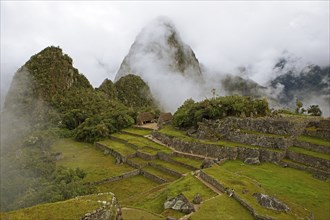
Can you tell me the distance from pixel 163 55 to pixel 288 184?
250ft

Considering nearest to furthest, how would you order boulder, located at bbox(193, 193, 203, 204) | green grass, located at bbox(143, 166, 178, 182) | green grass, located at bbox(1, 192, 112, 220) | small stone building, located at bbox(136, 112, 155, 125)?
1. green grass, located at bbox(1, 192, 112, 220)
2. boulder, located at bbox(193, 193, 203, 204)
3. green grass, located at bbox(143, 166, 178, 182)
4. small stone building, located at bbox(136, 112, 155, 125)

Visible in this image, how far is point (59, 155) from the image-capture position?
125ft

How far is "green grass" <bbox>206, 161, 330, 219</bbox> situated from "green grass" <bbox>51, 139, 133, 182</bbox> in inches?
437

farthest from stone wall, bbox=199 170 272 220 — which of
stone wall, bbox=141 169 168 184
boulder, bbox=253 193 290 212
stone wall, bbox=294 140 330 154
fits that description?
stone wall, bbox=294 140 330 154

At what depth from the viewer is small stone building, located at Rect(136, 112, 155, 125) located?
50312 millimetres

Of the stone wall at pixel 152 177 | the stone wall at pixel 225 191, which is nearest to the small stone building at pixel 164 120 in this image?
the stone wall at pixel 152 177

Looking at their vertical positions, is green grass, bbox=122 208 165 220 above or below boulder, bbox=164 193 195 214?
below

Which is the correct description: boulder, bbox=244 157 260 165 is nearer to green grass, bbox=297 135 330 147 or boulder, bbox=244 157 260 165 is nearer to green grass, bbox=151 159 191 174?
green grass, bbox=297 135 330 147

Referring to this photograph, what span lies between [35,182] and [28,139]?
1728cm

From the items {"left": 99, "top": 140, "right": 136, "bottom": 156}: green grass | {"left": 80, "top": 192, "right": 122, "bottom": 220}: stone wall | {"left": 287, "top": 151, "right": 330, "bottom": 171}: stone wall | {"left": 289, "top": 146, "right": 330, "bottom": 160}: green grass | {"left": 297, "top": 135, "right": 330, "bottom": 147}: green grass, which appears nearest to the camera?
{"left": 80, "top": 192, "right": 122, "bottom": 220}: stone wall

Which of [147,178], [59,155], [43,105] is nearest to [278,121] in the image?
[147,178]

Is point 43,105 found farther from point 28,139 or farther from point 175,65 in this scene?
point 175,65

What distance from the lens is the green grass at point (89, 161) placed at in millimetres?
31247

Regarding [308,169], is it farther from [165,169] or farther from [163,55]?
[163,55]
